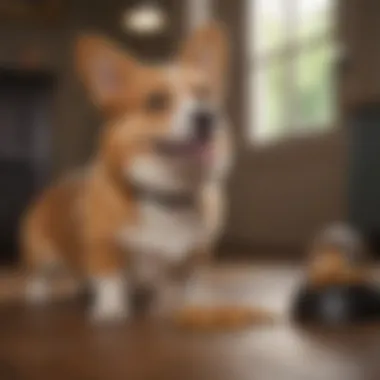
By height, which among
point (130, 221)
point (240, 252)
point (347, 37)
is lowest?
point (240, 252)

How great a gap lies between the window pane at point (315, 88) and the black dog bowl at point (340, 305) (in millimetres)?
2015

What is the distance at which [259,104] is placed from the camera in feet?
11.5

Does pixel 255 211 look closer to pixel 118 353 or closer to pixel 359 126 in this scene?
pixel 359 126

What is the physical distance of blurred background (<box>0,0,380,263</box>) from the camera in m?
2.85

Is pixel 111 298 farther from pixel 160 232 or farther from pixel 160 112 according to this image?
pixel 160 112

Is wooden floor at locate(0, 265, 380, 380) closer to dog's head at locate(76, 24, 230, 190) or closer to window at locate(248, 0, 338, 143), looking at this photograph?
dog's head at locate(76, 24, 230, 190)

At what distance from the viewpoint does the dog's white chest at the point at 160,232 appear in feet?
3.60

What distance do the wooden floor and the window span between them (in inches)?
79.7

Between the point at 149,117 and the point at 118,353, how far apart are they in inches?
14.2

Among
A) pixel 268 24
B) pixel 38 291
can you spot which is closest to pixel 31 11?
pixel 268 24

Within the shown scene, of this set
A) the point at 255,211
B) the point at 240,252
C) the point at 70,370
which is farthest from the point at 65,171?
the point at 70,370

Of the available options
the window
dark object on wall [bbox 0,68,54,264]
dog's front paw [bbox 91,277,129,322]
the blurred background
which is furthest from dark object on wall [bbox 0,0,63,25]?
dog's front paw [bbox 91,277,129,322]

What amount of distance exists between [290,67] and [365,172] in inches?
24.8

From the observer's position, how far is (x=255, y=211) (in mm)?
3484
